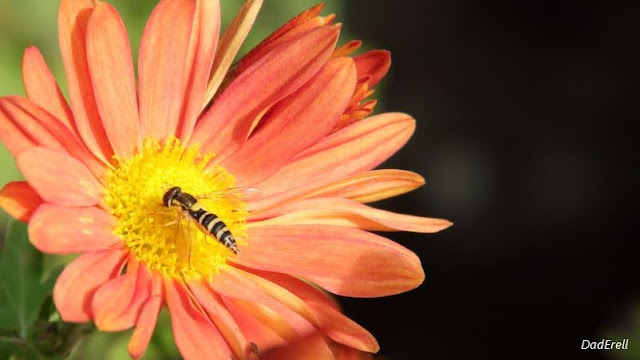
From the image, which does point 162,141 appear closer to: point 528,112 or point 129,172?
point 129,172

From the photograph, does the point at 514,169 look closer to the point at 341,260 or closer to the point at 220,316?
the point at 341,260

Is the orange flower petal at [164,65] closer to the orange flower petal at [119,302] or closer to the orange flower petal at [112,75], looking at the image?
the orange flower petal at [112,75]

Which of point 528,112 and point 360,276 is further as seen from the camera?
point 528,112

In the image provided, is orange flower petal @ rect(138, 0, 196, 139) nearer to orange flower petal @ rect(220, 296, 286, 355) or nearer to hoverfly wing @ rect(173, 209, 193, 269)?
hoverfly wing @ rect(173, 209, 193, 269)

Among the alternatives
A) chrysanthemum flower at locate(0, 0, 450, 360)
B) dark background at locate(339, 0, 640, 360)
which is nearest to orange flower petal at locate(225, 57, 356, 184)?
chrysanthemum flower at locate(0, 0, 450, 360)

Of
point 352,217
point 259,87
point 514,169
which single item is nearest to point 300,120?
point 259,87

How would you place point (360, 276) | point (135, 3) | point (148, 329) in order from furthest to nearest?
point (135, 3), point (360, 276), point (148, 329)

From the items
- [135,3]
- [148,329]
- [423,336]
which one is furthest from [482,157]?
[148,329]
